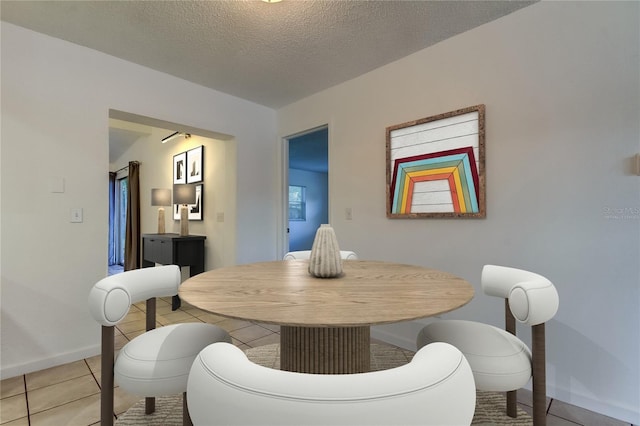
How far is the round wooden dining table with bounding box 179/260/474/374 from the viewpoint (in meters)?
0.84

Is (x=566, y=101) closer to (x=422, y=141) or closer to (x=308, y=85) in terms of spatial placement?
(x=422, y=141)

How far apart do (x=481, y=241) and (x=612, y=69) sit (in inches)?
46.3

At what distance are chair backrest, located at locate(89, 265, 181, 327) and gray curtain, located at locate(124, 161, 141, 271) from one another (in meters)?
4.59

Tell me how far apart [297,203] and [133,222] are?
3.66 meters

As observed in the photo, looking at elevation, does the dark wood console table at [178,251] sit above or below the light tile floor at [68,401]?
above

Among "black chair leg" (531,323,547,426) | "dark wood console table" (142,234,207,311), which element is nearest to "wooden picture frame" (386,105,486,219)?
"black chair leg" (531,323,547,426)

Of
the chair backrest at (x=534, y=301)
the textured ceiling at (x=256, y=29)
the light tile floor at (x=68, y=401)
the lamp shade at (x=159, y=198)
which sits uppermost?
the textured ceiling at (x=256, y=29)

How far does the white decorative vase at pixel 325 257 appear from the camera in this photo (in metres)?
1.32

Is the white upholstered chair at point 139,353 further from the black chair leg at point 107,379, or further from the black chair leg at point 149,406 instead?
the black chair leg at point 149,406

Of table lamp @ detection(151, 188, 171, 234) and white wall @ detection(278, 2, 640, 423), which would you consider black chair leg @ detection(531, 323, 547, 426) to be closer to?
white wall @ detection(278, 2, 640, 423)

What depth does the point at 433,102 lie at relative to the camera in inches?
91.8

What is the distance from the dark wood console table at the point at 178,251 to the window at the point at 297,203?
3.95m

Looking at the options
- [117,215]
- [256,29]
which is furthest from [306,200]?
[256,29]

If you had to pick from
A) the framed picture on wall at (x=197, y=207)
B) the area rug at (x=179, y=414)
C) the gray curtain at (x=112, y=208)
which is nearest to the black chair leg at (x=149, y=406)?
the area rug at (x=179, y=414)
